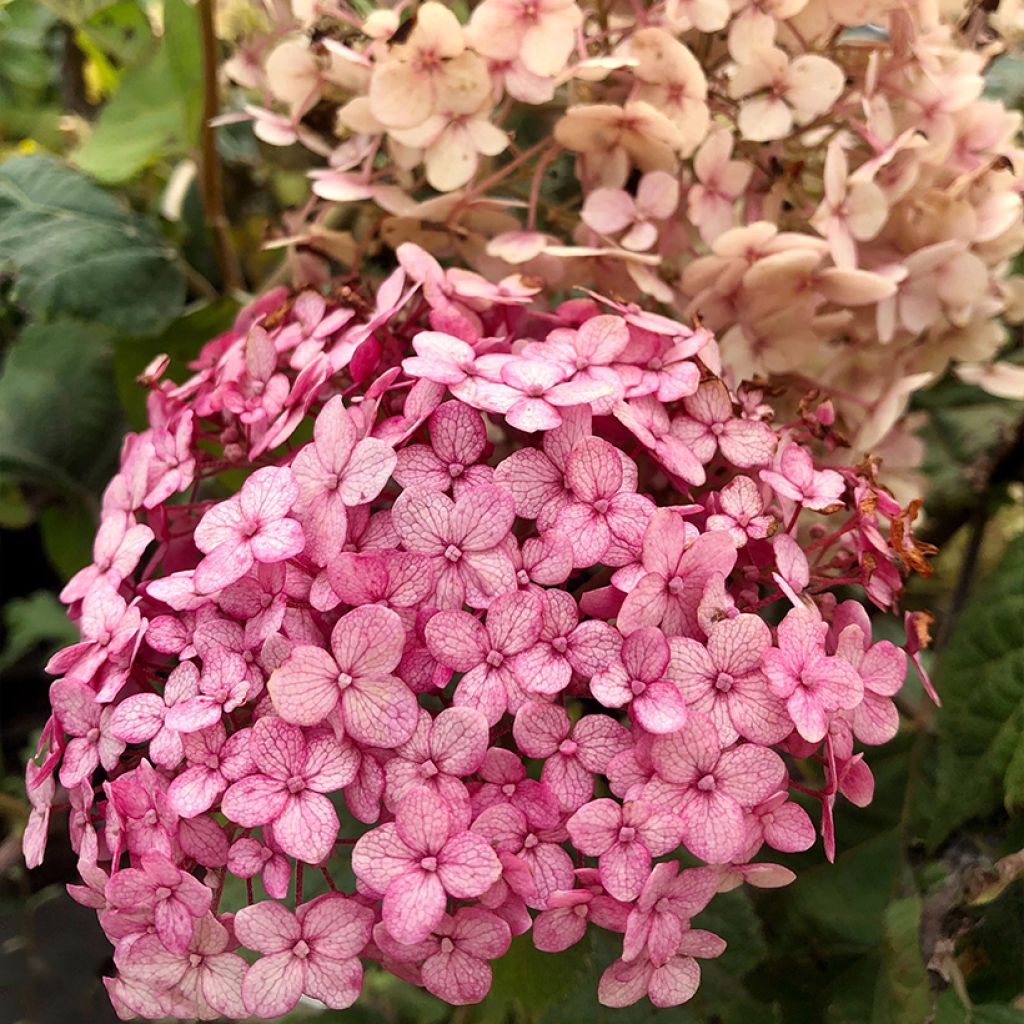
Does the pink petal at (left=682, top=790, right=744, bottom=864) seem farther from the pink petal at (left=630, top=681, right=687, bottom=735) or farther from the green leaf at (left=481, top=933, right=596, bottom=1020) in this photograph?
the green leaf at (left=481, top=933, right=596, bottom=1020)

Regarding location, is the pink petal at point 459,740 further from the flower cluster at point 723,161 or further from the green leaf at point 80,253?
the green leaf at point 80,253

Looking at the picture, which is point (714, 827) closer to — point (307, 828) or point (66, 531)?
point (307, 828)

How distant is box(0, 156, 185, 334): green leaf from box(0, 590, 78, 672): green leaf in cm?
37

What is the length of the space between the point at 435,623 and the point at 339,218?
1.33 ft

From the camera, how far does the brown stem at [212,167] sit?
27.3 inches

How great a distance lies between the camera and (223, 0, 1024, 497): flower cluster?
1.80 feet

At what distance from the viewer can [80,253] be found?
692 mm

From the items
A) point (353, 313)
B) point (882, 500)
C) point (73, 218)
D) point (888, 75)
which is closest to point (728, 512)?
point (882, 500)

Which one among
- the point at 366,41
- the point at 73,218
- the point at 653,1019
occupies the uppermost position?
the point at 366,41

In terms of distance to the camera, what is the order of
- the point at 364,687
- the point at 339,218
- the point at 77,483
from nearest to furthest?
1. the point at 364,687
2. the point at 339,218
3. the point at 77,483

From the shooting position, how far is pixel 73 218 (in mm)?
720

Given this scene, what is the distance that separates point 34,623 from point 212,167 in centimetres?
51

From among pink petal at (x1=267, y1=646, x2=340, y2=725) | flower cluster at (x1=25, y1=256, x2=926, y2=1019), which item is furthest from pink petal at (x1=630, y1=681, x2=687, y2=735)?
pink petal at (x1=267, y1=646, x2=340, y2=725)

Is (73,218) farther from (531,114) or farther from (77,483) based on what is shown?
(531,114)
